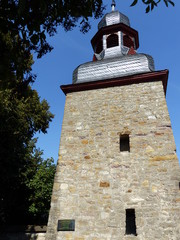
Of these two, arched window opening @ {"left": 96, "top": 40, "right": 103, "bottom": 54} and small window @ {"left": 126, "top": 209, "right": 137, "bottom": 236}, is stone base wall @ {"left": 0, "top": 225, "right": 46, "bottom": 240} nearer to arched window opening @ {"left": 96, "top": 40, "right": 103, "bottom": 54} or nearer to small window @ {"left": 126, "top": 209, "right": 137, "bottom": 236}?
small window @ {"left": 126, "top": 209, "right": 137, "bottom": 236}

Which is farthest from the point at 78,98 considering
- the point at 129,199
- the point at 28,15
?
the point at 28,15

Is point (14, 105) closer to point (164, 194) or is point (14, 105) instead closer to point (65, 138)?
point (65, 138)

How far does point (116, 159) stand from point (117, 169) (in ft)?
0.85

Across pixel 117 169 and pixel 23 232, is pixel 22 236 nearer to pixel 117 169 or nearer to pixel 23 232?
pixel 23 232

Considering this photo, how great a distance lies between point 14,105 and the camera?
8508mm

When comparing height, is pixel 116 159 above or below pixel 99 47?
below

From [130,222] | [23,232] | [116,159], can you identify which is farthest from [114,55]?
[23,232]

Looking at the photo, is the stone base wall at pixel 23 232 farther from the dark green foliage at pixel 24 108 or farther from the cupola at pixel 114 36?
the cupola at pixel 114 36

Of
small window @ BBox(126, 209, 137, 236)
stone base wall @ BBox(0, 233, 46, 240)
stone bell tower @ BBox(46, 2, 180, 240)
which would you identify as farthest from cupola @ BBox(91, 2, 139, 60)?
stone base wall @ BBox(0, 233, 46, 240)

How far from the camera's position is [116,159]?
574cm

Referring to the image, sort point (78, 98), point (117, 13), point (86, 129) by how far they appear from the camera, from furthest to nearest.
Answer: point (117, 13), point (78, 98), point (86, 129)

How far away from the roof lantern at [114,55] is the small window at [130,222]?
3822 mm

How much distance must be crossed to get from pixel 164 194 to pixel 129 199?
759mm

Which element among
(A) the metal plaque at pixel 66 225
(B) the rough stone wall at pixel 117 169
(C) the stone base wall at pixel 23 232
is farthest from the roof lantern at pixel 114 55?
Answer: (C) the stone base wall at pixel 23 232
